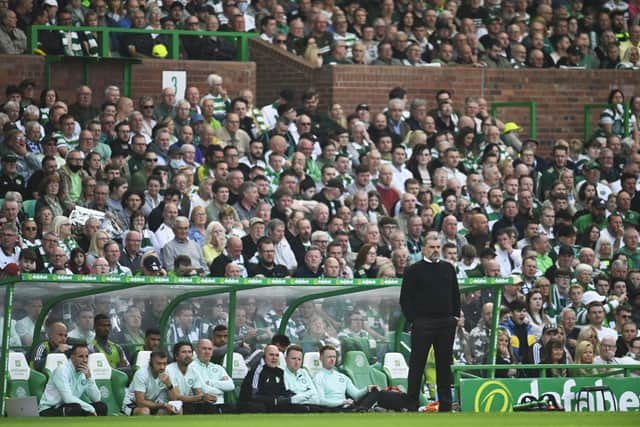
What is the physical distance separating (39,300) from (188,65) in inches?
297

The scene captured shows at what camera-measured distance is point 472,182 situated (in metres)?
20.8

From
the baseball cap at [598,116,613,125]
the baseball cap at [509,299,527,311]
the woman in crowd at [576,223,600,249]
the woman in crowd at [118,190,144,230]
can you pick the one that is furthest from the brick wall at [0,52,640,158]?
the baseball cap at [509,299,527,311]

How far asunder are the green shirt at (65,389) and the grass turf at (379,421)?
2.19 metres

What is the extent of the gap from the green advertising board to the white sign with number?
8.90m

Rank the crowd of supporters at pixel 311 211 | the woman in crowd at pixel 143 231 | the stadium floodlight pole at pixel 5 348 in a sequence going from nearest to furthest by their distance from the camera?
the stadium floodlight pole at pixel 5 348 < the crowd of supporters at pixel 311 211 < the woman in crowd at pixel 143 231

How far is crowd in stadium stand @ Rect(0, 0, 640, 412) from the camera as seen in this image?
54.3 ft

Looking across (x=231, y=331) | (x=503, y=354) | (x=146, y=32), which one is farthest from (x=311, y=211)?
(x=146, y=32)

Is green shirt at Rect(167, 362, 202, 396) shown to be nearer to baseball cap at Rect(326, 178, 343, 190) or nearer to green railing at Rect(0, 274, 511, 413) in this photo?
green railing at Rect(0, 274, 511, 413)

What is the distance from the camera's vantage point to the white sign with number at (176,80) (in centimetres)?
2191

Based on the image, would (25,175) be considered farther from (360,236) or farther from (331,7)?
(331,7)

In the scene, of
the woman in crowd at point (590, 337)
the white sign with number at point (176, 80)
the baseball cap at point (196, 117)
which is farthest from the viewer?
the white sign with number at point (176, 80)

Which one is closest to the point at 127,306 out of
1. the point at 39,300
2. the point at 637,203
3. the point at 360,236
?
the point at 39,300

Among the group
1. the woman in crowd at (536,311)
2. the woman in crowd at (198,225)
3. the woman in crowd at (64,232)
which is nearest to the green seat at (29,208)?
the woman in crowd at (64,232)

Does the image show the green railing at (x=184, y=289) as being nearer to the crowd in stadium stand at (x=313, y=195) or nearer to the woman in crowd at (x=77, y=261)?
the crowd in stadium stand at (x=313, y=195)
